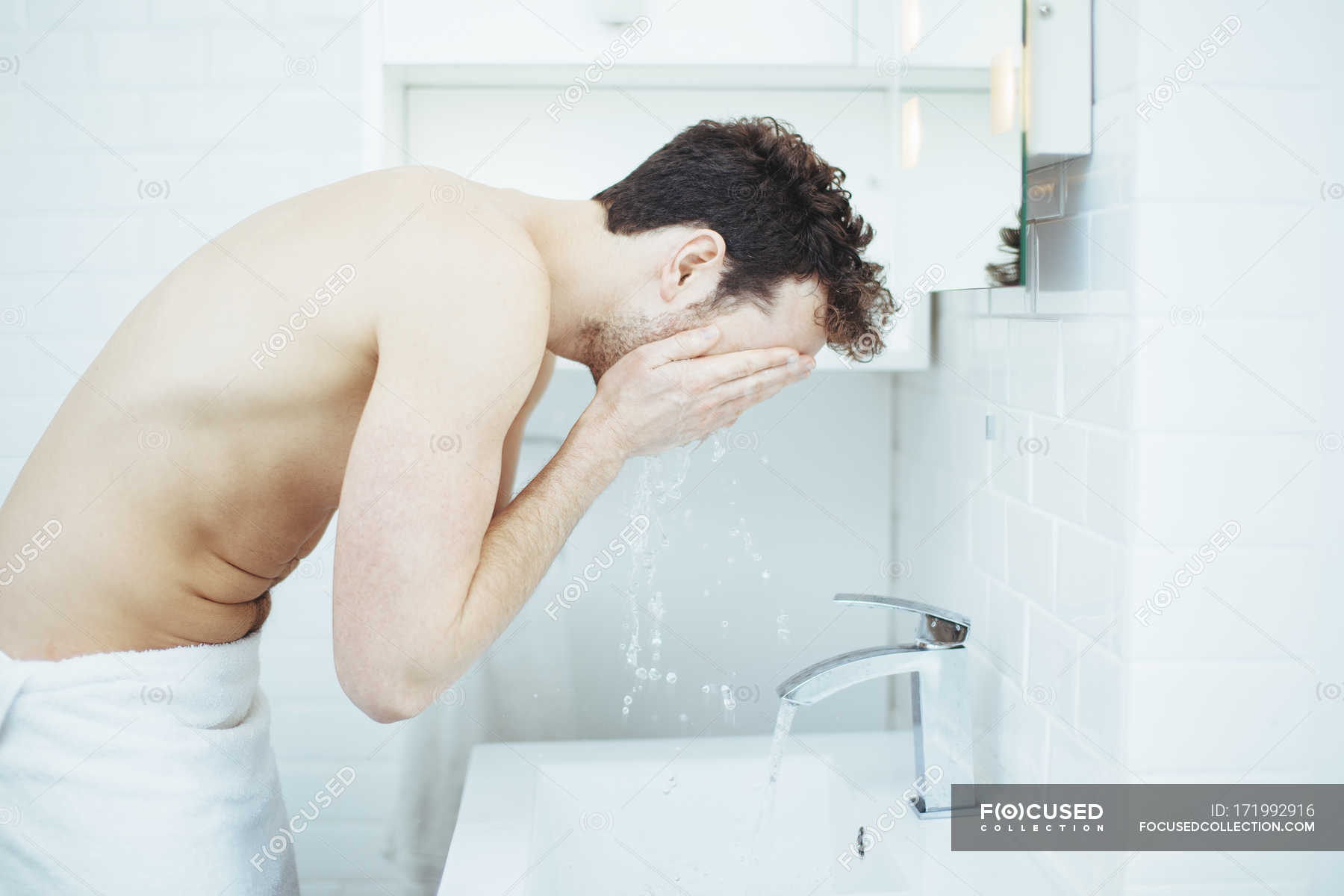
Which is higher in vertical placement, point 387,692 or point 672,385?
point 672,385

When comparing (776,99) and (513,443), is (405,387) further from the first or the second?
(776,99)

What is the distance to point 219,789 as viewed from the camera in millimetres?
852

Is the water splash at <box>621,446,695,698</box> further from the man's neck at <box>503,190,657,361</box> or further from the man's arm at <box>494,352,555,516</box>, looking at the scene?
the man's neck at <box>503,190,657,361</box>

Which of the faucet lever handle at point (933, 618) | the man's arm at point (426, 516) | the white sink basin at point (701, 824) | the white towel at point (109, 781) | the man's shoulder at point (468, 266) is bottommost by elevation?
the white sink basin at point (701, 824)

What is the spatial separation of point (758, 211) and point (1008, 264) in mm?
240

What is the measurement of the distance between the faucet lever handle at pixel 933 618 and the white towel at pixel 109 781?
600 mm

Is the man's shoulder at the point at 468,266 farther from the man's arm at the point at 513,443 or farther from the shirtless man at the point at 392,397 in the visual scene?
the man's arm at the point at 513,443

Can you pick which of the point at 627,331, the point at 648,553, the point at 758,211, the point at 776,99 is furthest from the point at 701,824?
the point at 776,99

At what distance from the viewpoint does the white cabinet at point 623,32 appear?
105cm

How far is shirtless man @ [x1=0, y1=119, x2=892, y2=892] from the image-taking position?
700mm

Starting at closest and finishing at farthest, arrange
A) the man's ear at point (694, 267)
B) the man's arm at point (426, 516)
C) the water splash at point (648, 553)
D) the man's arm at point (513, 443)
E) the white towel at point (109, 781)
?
the man's arm at point (426, 516), the white towel at point (109, 781), the man's ear at point (694, 267), the man's arm at point (513, 443), the water splash at point (648, 553)

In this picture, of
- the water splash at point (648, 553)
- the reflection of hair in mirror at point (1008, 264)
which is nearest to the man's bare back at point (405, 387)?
the reflection of hair in mirror at point (1008, 264)

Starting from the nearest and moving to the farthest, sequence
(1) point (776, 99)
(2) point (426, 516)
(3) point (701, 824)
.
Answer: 1. (2) point (426, 516)
2. (3) point (701, 824)
3. (1) point (776, 99)

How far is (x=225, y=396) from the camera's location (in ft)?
2.52
